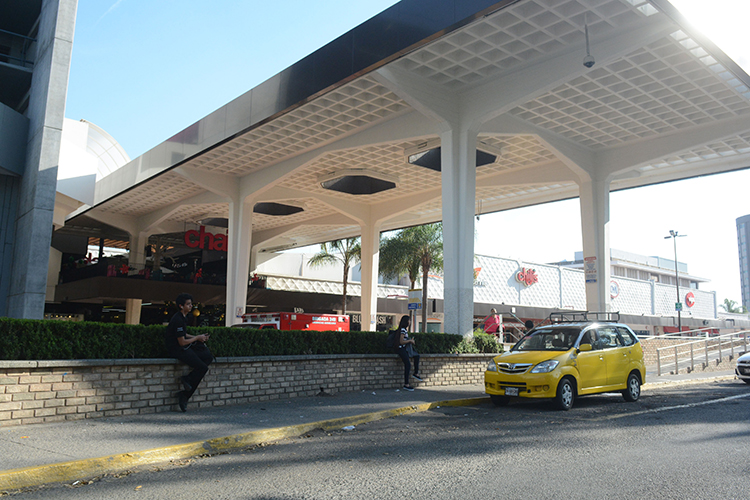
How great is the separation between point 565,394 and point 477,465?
18.5 ft

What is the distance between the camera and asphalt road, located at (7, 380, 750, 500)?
520 cm

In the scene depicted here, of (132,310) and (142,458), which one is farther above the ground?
(132,310)

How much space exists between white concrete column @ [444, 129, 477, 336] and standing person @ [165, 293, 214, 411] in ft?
34.9

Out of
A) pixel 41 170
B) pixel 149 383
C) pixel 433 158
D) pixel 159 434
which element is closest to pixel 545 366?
pixel 159 434

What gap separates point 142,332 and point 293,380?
366 cm

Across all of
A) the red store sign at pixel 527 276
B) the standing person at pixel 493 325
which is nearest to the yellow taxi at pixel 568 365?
the standing person at pixel 493 325

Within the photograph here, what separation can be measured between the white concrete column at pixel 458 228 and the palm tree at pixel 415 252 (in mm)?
17389

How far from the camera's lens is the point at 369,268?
34156 millimetres

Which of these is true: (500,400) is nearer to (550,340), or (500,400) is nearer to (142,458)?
(550,340)

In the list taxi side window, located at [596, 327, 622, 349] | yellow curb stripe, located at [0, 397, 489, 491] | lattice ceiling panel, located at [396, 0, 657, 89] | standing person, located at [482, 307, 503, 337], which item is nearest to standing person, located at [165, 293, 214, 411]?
yellow curb stripe, located at [0, 397, 489, 491]

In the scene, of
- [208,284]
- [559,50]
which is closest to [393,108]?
[559,50]

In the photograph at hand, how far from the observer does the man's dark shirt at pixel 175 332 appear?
937cm

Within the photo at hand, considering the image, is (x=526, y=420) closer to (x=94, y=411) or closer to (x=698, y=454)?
(x=698, y=454)

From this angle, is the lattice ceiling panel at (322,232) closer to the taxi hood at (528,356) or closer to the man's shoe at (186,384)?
the taxi hood at (528,356)
